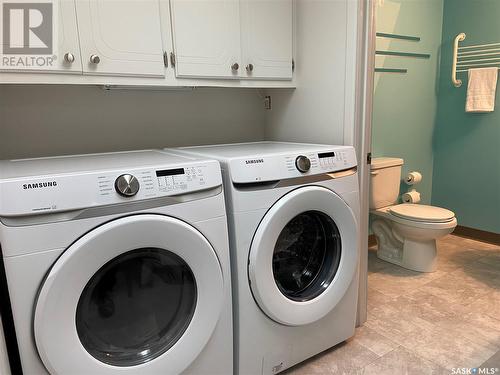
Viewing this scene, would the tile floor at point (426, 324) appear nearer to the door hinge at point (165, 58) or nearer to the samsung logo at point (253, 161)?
the samsung logo at point (253, 161)

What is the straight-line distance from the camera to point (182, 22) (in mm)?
1559

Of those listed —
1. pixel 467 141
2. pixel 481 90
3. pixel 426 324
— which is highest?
pixel 481 90

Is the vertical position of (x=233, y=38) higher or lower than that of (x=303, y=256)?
higher

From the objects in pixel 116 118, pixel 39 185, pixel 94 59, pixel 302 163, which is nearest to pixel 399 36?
pixel 302 163

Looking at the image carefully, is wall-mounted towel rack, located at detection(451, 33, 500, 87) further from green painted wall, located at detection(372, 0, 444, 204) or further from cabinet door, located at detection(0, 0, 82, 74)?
cabinet door, located at detection(0, 0, 82, 74)

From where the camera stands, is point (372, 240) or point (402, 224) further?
point (372, 240)

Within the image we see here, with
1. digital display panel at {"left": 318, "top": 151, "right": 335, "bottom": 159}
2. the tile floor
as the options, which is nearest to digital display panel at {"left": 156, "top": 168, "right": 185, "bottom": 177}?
digital display panel at {"left": 318, "top": 151, "right": 335, "bottom": 159}

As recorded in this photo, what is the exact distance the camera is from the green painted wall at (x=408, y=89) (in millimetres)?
2600

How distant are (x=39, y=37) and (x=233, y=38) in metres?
0.79

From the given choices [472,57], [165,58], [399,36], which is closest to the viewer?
[165,58]

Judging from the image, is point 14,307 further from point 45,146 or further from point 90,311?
point 45,146

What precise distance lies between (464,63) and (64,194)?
294cm

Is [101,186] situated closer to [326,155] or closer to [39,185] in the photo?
[39,185]

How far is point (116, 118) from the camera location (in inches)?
70.0
